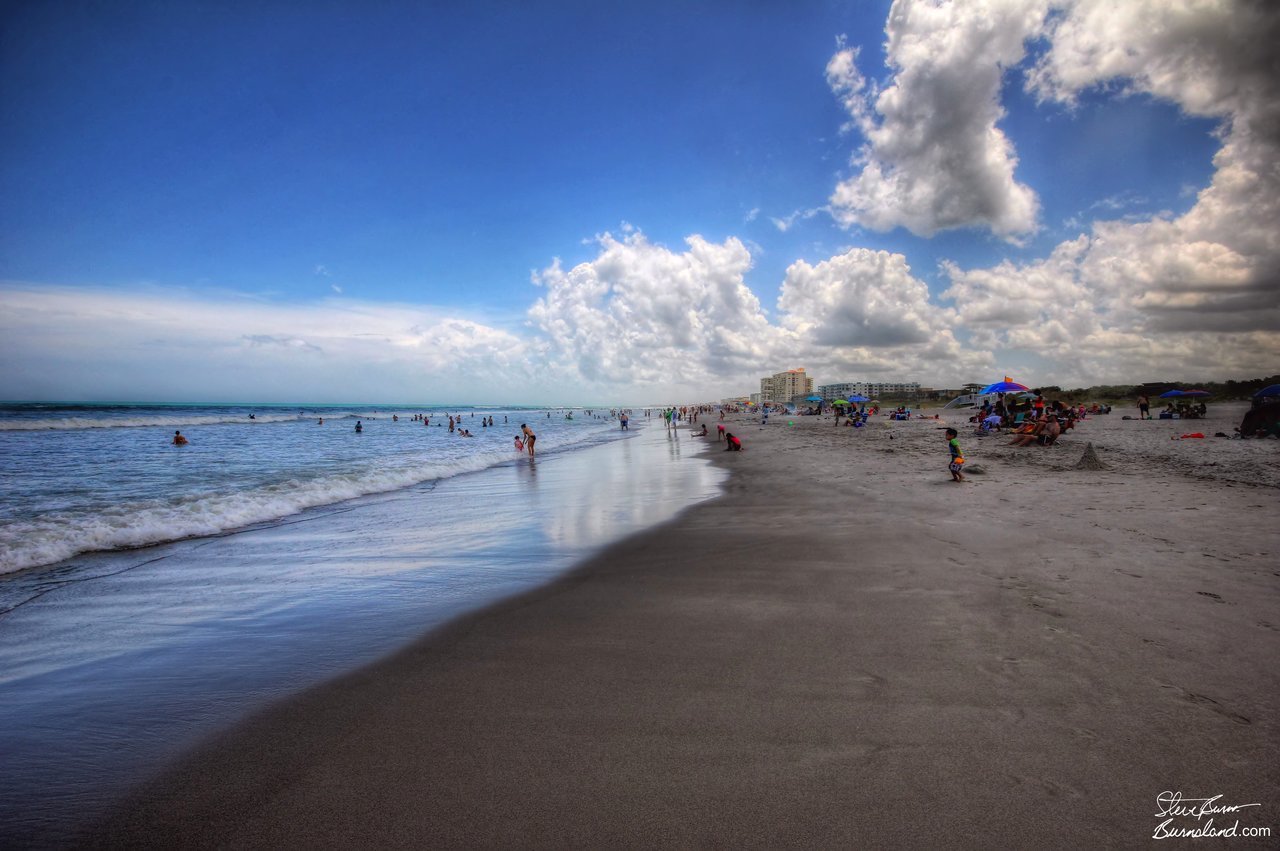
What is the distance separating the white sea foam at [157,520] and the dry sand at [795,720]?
898 cm

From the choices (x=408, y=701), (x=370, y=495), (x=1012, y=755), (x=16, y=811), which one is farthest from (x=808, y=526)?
(x=370, y=495)

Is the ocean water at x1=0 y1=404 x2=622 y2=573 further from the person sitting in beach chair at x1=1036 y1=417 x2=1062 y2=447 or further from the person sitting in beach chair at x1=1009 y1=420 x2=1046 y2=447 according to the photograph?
the person sitting in beach chair at x1=1036 y1=417 x2=1062 y2=447

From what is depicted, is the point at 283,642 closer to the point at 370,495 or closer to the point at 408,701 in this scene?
the point at 408,701

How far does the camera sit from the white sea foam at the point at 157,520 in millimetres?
8861

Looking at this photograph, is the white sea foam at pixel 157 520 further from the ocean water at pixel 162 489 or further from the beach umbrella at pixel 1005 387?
the beach umbrella at pixel 1005 387

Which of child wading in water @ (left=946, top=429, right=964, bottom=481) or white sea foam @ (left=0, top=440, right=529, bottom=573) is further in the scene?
child wading in water @ (left=946, top=429, right=964, bottom=481)

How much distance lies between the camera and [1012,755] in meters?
2.89

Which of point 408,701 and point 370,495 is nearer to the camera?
point 408,701

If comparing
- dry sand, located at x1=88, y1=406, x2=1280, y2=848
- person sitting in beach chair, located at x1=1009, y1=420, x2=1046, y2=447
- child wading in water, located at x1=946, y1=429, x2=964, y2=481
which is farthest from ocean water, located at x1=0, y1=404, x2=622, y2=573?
person sitting in beach chair, located at x1=1009, y1=420, x2=1046, y2=447

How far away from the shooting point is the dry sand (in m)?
2.52

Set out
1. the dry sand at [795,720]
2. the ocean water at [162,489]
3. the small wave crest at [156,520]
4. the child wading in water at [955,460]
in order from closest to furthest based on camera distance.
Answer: the dry sand at [795,720]
the small wave crest at [156,520]
the ocean water at [162,489]
the child wading in water at [955,460]

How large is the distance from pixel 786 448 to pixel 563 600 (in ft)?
81.7

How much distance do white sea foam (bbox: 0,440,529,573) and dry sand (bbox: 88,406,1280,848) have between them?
898cm

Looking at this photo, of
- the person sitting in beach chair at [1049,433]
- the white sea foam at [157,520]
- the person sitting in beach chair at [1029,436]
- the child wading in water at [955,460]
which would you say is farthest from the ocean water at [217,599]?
the person sitting in beach chair at [1049,433]
